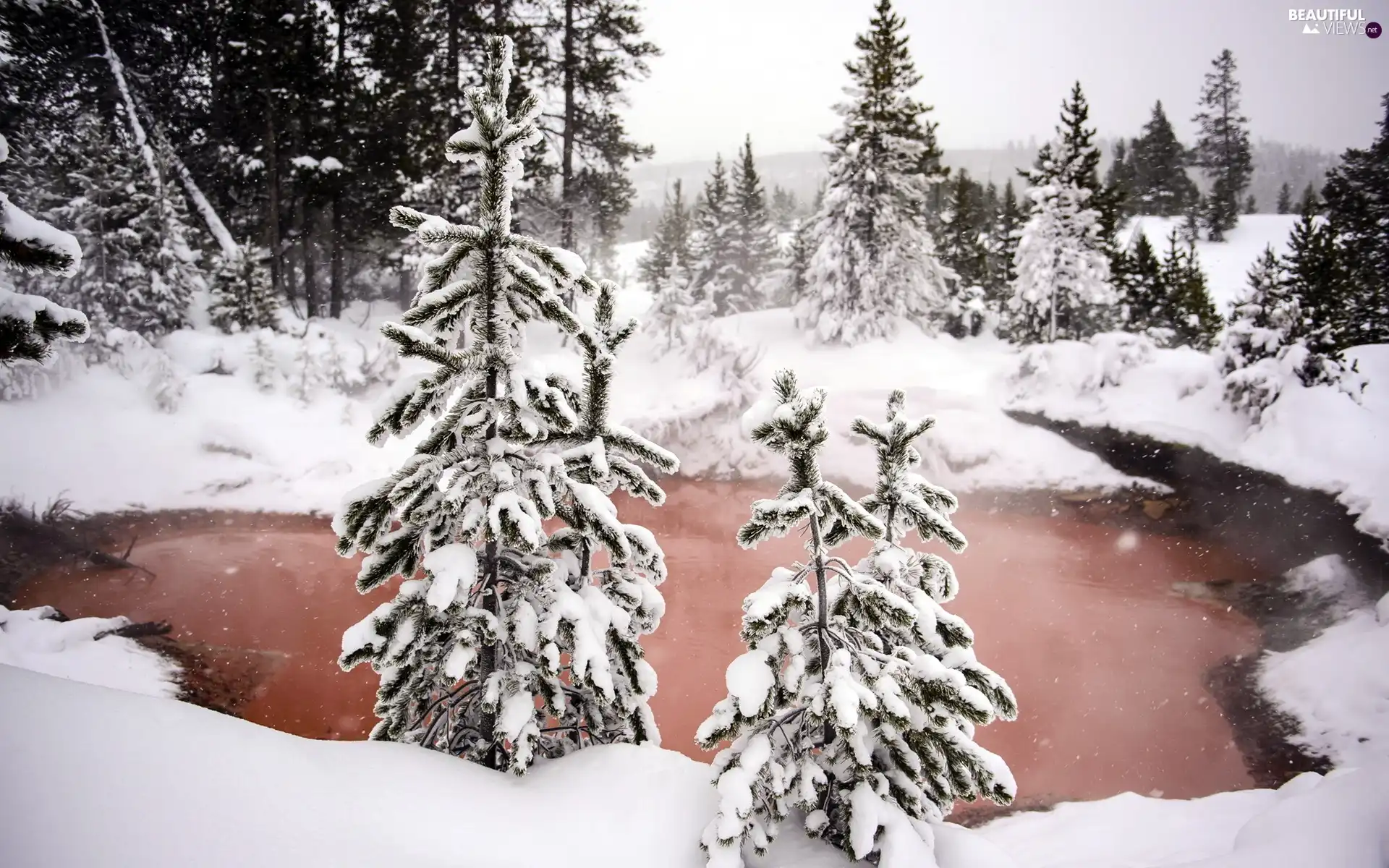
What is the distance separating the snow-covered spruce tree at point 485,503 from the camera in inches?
147

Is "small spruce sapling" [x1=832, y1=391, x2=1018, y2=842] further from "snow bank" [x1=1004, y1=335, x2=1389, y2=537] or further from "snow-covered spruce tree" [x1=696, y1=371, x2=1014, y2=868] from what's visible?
"snow bank" [x1=1004, y1=335, x2=1389, y2=537]

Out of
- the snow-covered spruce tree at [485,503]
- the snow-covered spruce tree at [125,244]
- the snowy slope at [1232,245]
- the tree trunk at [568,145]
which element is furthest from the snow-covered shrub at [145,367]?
the snowy slope at [1232,245]

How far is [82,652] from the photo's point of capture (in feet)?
25.4

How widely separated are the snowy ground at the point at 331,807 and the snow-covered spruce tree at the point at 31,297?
6.29ft

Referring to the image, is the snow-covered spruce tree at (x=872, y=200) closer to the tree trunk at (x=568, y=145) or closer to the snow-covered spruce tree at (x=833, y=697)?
the tree trunk at (x=568, y=145)

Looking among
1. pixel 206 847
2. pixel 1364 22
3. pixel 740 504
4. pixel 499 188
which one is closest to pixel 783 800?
pixel 206 847

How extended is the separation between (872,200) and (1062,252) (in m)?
7.19

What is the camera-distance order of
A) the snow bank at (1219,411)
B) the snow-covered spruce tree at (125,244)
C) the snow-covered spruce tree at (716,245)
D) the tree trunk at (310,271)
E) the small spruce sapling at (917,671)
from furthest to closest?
1. the snow-covered spruce tree at (716,245)
2. the tree trunk at (310,271)
3. the snow-covered spruce tree at (125,244)
4. the snow bank at (1219,411)
5. the small spruce sapling at (917,671)

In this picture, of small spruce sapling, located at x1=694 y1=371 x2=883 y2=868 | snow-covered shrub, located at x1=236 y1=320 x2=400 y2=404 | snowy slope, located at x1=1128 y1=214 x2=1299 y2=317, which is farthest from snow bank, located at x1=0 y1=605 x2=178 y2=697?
snowy slope, located at x1=1128 y1=214 x2=1299 y2=317

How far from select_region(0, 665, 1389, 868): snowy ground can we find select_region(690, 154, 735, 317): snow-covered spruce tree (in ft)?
93.4

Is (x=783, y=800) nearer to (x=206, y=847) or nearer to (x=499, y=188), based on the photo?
(x=206, y=847)

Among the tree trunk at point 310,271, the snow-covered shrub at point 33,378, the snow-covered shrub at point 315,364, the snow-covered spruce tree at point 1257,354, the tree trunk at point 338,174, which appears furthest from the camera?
the tree trunk at point 310,271

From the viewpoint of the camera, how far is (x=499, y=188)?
→ 3.81 meters

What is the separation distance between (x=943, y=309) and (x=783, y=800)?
2437 centimetres
